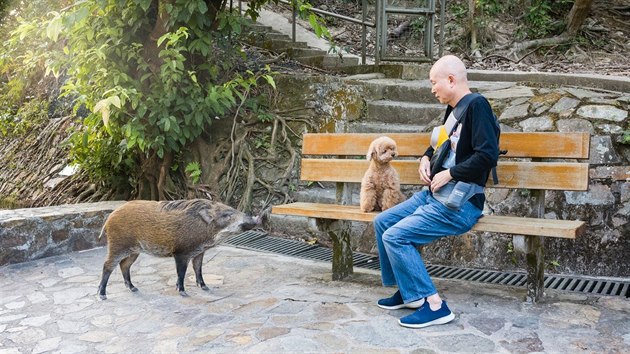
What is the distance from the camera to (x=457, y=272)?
16.7 ft

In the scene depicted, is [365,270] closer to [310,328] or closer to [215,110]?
[310,328]

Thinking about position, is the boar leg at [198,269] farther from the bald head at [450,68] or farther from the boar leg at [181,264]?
the bald head at [450,68]

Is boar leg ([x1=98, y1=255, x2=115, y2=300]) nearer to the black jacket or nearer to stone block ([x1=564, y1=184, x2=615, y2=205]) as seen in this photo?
the black jacket

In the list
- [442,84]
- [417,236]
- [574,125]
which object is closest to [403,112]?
[574,125]

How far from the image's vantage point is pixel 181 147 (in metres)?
6.94

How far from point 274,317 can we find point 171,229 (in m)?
0.97

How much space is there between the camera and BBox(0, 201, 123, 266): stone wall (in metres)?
5.36

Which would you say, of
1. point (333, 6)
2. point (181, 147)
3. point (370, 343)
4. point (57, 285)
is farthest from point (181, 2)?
point (333, 6)

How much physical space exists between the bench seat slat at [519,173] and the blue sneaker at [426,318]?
102cm

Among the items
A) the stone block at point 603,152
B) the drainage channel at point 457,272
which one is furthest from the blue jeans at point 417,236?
the stone block at point 603,152

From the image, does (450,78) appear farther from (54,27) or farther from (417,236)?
(54,27)

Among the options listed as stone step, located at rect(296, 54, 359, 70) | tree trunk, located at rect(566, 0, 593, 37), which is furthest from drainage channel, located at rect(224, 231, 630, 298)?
tree trunk, located at rect(566, 0, 593, 37)

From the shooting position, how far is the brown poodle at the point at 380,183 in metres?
4.30

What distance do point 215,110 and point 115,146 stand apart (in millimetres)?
1472
